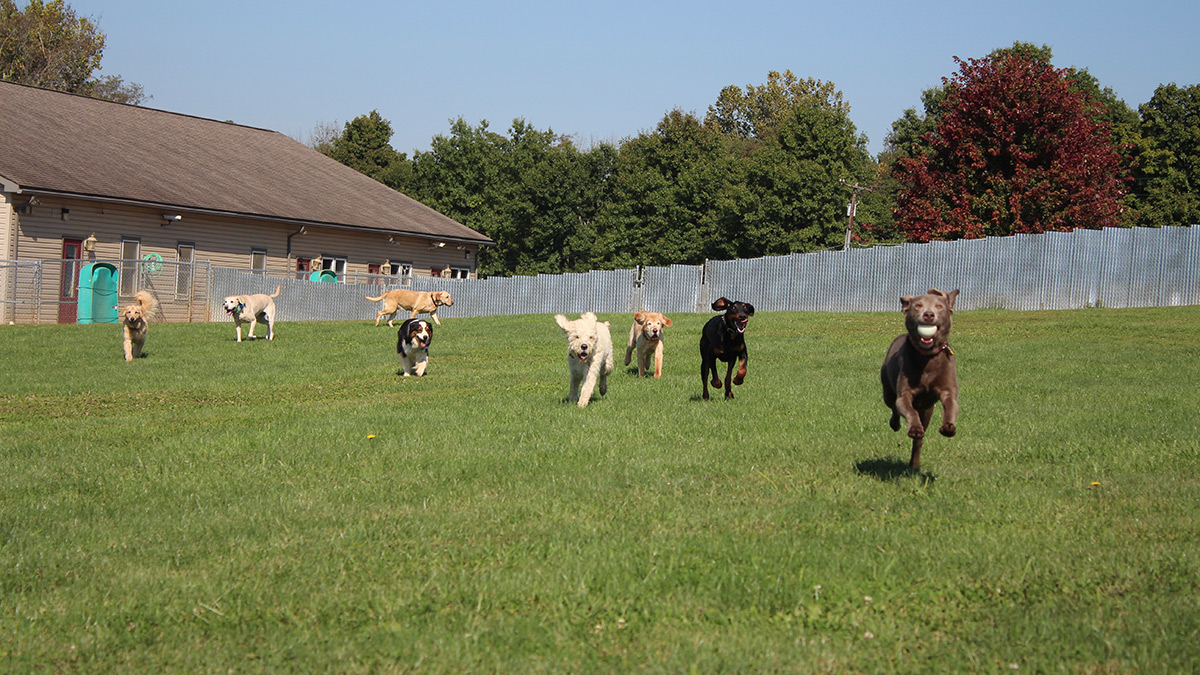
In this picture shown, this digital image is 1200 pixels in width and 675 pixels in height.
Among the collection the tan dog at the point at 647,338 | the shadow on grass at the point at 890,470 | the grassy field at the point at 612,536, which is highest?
the tan dog at the point at 647,338

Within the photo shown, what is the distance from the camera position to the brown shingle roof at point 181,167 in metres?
33.3

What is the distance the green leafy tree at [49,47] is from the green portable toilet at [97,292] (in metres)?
32.2

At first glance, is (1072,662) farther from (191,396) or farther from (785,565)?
(191,396)

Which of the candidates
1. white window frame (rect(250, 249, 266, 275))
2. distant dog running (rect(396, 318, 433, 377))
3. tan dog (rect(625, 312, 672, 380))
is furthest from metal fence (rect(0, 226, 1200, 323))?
distant dog running (rect(396, 318, 433, 377))

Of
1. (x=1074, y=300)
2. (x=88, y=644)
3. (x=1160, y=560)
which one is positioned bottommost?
(x=88, y=644)

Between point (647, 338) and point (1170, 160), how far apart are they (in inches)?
1795

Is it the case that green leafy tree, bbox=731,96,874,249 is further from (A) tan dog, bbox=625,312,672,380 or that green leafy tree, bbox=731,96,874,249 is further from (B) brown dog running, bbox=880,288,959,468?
(B) brown dog running, bbox=880,288,959,468

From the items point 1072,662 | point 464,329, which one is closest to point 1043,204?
point 464,329

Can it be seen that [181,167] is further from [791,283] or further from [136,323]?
[791,283]

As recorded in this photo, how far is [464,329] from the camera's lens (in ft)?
86.5

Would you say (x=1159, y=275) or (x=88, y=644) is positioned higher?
(x=1159, y=275)

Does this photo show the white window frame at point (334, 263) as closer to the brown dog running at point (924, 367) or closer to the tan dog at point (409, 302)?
the tan dog at point (409, 302)

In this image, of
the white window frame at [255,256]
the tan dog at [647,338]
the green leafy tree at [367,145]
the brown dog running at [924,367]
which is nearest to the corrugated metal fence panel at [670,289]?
the white window frame at [255,256]

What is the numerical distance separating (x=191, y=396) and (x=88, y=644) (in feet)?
32.7
